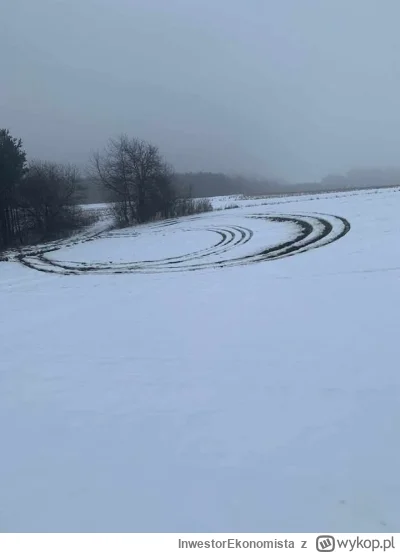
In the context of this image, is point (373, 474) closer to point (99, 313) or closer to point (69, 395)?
point (69, 395)

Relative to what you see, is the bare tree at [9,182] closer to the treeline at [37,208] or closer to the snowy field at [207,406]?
the treeline at [37,208]

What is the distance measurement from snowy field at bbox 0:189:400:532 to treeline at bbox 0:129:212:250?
30539 mm

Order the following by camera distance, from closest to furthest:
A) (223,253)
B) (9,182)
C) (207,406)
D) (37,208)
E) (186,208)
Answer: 1. (207,406)
2. (223,253)
3. (9,182)
4. (37,208)
5. (186,208)

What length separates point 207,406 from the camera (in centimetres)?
527

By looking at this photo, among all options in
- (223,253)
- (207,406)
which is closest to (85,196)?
(223,253)

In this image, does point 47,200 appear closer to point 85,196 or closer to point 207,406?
point 85,196

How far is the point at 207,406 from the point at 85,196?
4333 centimetres

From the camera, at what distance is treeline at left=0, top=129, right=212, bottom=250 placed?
3903 centimetres

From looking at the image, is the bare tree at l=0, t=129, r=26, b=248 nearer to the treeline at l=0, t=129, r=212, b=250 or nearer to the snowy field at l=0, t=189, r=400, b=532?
the treeline at l=0, t=129, r=212, b=250

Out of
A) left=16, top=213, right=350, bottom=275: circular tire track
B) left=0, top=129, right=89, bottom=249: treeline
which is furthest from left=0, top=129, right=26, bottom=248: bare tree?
left=16, top=213, right=350, bottom=275: circular tire track

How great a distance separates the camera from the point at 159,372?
640cm

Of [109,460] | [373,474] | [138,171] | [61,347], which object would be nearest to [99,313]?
[61,347]

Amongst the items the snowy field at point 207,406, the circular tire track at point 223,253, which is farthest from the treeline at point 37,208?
the snowy field at point 207,406

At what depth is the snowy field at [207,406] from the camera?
3613mm
